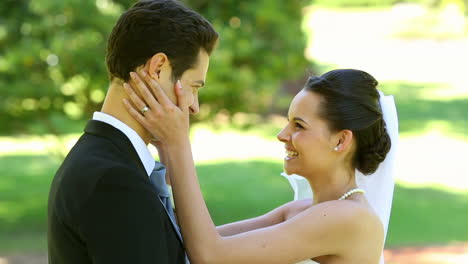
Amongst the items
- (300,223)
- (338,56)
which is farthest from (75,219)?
(338,56)

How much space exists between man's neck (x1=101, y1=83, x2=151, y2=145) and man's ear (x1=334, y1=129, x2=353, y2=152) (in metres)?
0.87

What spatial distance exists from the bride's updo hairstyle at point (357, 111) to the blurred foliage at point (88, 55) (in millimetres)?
5867

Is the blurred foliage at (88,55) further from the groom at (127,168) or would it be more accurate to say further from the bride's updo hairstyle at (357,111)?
the groom at (127,168)

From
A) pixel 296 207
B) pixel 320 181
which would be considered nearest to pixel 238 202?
pixel 296 207

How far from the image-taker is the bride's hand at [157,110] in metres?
2.63

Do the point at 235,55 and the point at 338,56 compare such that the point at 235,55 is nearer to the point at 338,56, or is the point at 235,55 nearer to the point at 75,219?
the point at 75,219

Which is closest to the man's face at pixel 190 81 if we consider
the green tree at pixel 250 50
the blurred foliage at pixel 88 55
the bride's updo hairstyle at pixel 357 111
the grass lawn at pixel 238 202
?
the bride's updo hairstyle at pixel 357 111

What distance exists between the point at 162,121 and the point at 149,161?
0.17m

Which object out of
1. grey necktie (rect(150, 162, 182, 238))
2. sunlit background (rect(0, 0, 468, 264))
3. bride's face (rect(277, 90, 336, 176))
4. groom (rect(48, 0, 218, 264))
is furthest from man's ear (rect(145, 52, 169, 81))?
sunlit background (rect(0, 0, 468, 264))

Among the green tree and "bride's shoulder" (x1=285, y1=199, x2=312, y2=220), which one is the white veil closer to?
"bride's shoulder" (x1=285, y1=199, x2=312, y2=220)

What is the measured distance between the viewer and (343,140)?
10.3ft

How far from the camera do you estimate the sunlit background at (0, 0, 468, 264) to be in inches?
361

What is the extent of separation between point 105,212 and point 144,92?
502 mm

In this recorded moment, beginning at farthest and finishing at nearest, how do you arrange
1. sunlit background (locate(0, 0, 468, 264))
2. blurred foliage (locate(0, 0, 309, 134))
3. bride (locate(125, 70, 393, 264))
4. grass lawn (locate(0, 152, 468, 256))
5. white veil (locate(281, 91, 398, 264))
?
grass lawn (locate(0, 152, 468, 256)), sunlit background (locate(0, 0, 468, 264)), blurred foliage (locate(0, 0, 309, 134)), white veil (locate(281, 91, 398, 264)), bride (locate(125, 70, 393, 264))
